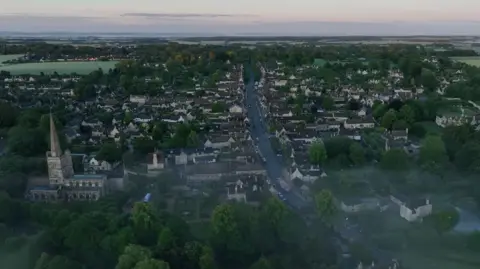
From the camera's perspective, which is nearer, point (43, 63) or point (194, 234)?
point (194, 234)

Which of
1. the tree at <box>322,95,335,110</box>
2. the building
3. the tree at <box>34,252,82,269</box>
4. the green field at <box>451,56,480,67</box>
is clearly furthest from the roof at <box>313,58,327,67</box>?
the tree at <box>34,252,82,269</box>

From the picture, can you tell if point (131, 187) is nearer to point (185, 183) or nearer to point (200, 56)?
point (185, 183)

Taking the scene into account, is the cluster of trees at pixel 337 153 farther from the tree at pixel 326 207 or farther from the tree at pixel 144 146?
the tree at pixel 144 146

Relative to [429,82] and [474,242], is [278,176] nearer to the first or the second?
[474,242]

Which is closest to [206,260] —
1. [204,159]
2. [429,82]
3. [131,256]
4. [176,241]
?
[176,241]

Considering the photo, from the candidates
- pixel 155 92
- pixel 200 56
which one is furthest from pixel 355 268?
pixel 200 56
